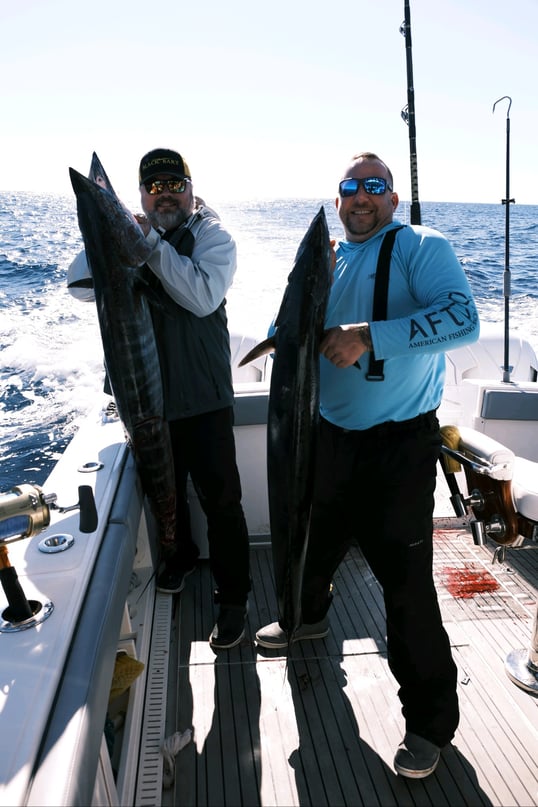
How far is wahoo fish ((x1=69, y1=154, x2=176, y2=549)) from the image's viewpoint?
6.36 ft

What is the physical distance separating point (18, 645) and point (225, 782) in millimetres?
1053

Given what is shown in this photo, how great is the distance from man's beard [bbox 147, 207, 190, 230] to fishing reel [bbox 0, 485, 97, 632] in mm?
1336

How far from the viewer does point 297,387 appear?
1693mm

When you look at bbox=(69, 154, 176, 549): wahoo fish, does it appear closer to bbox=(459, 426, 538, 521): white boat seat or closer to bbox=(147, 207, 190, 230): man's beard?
bbox=(147, 207, 190, 230): man's beard

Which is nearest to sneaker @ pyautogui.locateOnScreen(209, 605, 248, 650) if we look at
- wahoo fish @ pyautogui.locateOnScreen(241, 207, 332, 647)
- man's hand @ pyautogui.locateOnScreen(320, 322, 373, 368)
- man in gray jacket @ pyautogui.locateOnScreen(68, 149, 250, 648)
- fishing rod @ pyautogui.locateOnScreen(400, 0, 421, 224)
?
man in gray jacket @ pyautogui.locateOnScreen(68, 149, 250, 648)

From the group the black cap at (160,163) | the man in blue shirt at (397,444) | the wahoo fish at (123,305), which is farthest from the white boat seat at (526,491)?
the black cap at (160,163)

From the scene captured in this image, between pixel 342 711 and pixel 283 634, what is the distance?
17.4 inches

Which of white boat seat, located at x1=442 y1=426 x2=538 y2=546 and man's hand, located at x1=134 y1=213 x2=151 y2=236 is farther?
white boat seat, located at x1=442 y1=426 x2=538 y2=546

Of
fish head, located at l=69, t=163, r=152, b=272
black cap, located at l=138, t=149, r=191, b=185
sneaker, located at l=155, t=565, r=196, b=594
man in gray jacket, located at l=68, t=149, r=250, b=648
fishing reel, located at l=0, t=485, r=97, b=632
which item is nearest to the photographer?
fishing reel, located at l=0, t=485, r=97, b=632

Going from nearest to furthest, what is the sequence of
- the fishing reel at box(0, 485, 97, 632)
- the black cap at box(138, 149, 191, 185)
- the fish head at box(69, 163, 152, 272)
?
the fishing reel at box(0, 485, 97, 632) → the fish head at box(69, 163, 152, 272) → the black cap at box(138, 149, 191, 185)

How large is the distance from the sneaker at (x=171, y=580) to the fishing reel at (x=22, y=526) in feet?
4.76

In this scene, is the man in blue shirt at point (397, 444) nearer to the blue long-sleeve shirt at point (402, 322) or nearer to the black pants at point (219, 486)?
the blue long-sleeve shirt at point (402, 322)

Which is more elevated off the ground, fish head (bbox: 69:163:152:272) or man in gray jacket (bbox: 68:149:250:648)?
fish head (bbox: 69:163:152:272)

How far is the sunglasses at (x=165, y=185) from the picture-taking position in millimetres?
2400
